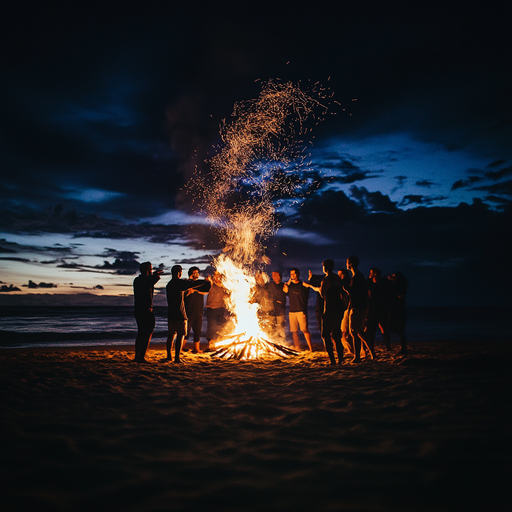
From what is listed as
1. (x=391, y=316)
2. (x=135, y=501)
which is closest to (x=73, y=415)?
(x=135, y=501)

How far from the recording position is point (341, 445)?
10.0ft

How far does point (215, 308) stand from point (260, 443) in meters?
7.04

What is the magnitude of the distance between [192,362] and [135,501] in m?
5.70

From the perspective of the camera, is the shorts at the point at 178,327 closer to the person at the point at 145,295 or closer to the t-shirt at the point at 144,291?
the person at the point at 145,295

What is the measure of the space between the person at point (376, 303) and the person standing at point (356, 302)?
2.24 feet

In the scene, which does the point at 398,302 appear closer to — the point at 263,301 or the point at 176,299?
the point at 263,301

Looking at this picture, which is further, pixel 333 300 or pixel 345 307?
pixel 345 307

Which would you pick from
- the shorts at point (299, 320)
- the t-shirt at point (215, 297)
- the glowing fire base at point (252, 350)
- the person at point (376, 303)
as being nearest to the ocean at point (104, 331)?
the shorts at point (299, 320)

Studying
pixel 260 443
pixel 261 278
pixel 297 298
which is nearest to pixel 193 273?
pixel 261 278

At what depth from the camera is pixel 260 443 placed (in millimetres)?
3158

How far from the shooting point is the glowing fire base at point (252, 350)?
28.4 feet

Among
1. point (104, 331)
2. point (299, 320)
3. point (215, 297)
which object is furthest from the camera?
point (104, 331)

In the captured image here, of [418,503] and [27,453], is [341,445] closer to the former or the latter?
[418,503]

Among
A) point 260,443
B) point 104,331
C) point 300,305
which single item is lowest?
point 104,331
